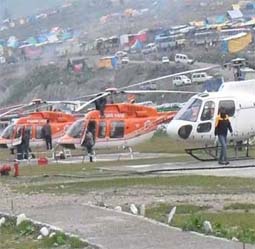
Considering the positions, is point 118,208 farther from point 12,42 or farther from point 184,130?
point 12,42

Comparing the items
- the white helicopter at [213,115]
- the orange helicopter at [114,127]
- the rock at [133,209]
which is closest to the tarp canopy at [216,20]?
the orange helicopter at [114,127]

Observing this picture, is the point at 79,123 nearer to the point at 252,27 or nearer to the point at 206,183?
the point at 206,183

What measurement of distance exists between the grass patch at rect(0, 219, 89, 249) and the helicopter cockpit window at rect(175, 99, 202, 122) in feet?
54.8

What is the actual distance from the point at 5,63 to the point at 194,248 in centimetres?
14555

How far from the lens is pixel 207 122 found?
3275 cm

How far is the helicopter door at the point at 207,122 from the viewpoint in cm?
3256

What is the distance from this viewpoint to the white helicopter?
32.5 meters

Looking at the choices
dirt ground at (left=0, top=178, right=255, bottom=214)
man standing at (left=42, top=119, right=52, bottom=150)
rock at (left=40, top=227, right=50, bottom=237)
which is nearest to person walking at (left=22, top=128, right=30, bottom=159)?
man standing at (left=42, top=119, right=52, bottom=150)

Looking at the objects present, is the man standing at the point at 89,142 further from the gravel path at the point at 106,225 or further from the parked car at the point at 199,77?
the parked car at the point at 199,77

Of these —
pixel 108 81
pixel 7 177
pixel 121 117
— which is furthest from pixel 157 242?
pixel 108 81

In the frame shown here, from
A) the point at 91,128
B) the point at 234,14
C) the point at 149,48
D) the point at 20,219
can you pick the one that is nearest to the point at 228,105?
the point at 91,128

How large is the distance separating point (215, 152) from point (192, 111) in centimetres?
150

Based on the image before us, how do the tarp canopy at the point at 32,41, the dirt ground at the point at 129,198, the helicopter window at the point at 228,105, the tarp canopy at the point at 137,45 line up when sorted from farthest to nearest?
the tarp canopy at the point at 32,41 → the tarp canopy at the point at 137,45 → the helicopter window at the point at 228,105 → the dirt ground at the point at 129,198

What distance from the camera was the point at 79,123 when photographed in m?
42.2
